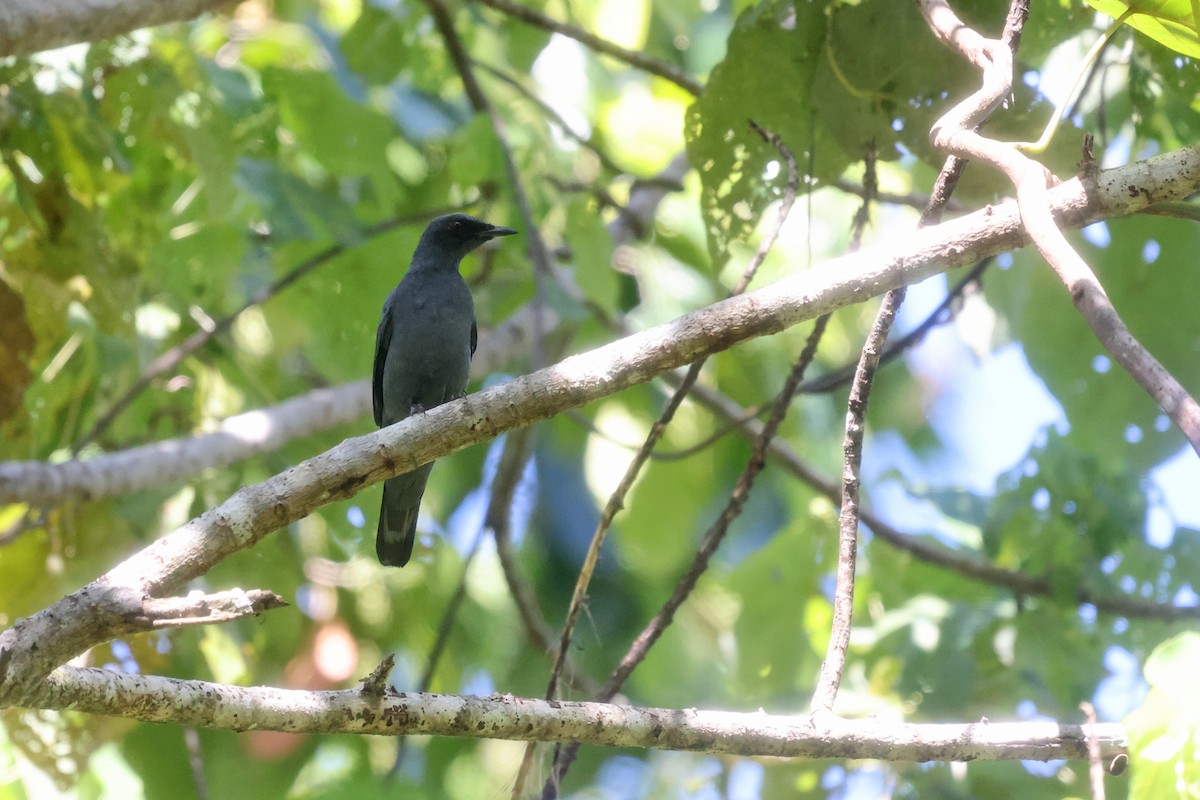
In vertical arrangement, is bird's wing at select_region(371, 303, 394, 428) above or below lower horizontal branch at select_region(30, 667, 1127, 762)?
above

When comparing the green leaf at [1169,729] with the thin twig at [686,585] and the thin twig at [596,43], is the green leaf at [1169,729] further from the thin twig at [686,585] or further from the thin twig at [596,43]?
the thin twig at [596,43]

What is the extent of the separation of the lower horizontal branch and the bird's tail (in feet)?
8.09

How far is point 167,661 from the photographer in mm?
5312

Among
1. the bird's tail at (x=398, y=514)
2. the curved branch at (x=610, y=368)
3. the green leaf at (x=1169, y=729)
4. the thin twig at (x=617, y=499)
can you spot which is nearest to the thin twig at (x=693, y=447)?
the bird's tail at (x=398, y=514)

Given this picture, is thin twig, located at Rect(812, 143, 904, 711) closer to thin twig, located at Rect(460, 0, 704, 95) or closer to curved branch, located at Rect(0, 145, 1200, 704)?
curved branch, located at Rect(0, 145, 1200, 704)

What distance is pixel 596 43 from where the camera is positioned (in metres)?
5.34

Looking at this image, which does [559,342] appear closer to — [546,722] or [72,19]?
[72,19]

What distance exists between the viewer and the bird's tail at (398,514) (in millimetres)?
4945

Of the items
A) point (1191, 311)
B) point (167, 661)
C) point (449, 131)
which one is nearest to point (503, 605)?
point (167, 661)

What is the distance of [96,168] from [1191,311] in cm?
495

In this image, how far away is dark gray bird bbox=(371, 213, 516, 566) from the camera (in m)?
5.38

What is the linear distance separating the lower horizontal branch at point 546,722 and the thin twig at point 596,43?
340 cm

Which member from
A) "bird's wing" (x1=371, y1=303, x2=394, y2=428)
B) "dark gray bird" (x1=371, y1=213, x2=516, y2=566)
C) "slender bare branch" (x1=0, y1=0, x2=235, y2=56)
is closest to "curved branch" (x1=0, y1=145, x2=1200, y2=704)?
"slender bare branch" (x1=0, y1=0, x2=235, y2=56)

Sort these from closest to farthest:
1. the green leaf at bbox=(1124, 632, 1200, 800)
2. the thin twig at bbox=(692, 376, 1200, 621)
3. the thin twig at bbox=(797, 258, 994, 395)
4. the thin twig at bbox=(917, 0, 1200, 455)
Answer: the thin twig at bbox=(917, 0, 1200, 455) → the green leaf at bbox=(1124, 632, 1200, 800) → the thin twig at bbox=(797, 258, 994, 395) → the thin twig at bbox=(692, 376, 1200, 621)
